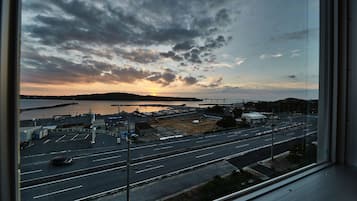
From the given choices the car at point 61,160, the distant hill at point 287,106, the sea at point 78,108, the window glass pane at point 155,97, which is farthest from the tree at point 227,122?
the car at point 61,160

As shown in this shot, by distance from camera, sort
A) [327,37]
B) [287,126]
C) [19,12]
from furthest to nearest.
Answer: [327,37] → [287,126] → [19,12]

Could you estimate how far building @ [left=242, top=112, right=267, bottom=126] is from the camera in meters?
1.37

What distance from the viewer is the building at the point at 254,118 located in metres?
1.37

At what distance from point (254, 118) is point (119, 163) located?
88cm

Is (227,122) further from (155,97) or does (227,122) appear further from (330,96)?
(330,96)

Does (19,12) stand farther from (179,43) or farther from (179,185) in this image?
(179,185)

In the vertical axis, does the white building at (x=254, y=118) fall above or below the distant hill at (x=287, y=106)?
below

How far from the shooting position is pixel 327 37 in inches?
68.9

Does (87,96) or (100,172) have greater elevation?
(87,96)

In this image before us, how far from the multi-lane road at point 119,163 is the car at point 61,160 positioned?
15mm

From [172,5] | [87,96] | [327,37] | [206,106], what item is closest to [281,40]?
[327,37]

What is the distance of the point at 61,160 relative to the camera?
81 cm

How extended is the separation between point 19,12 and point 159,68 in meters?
0.57

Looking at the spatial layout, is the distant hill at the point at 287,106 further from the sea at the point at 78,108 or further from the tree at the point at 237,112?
the sea at the point at 78,108
